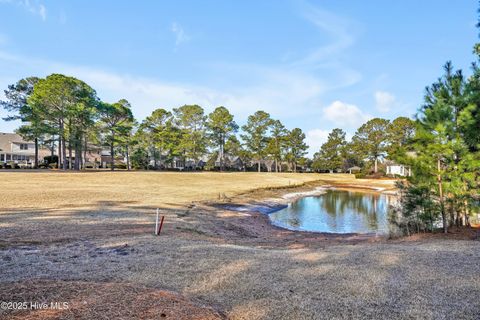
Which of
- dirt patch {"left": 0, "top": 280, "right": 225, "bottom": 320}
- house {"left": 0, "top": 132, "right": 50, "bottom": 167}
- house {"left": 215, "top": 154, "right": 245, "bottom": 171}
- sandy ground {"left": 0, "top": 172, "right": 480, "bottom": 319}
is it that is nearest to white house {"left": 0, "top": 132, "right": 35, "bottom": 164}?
house {"left": 0, "top": 132, "right": 50, "bottom": 167}

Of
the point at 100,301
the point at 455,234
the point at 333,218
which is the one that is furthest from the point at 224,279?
the point at 333,218

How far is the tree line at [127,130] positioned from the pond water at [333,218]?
32172mm

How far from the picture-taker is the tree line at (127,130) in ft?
129

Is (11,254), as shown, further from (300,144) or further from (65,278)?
(300,144)

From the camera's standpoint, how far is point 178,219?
44.8 ft

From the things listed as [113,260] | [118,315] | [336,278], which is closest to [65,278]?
[113,260]

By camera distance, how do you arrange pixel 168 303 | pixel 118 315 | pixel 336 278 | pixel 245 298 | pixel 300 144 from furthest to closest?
pixel 300 144 < pixel 336 278 < pixel 245 298 < pixel 168 303 < pixel 118 315

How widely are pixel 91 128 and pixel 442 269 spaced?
51489mm

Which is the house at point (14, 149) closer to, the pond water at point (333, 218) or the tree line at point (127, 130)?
the tree line at point (127, 130)

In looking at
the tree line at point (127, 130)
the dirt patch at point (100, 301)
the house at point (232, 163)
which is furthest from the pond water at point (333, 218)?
the house at point (232, 163)

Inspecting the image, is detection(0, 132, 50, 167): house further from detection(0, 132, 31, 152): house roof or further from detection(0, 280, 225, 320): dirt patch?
detection(0, 280, 225, 320): dirt patch

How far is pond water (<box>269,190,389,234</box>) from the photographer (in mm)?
17500

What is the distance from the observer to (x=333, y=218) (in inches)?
829

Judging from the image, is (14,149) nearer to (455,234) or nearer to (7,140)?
(7,140)
